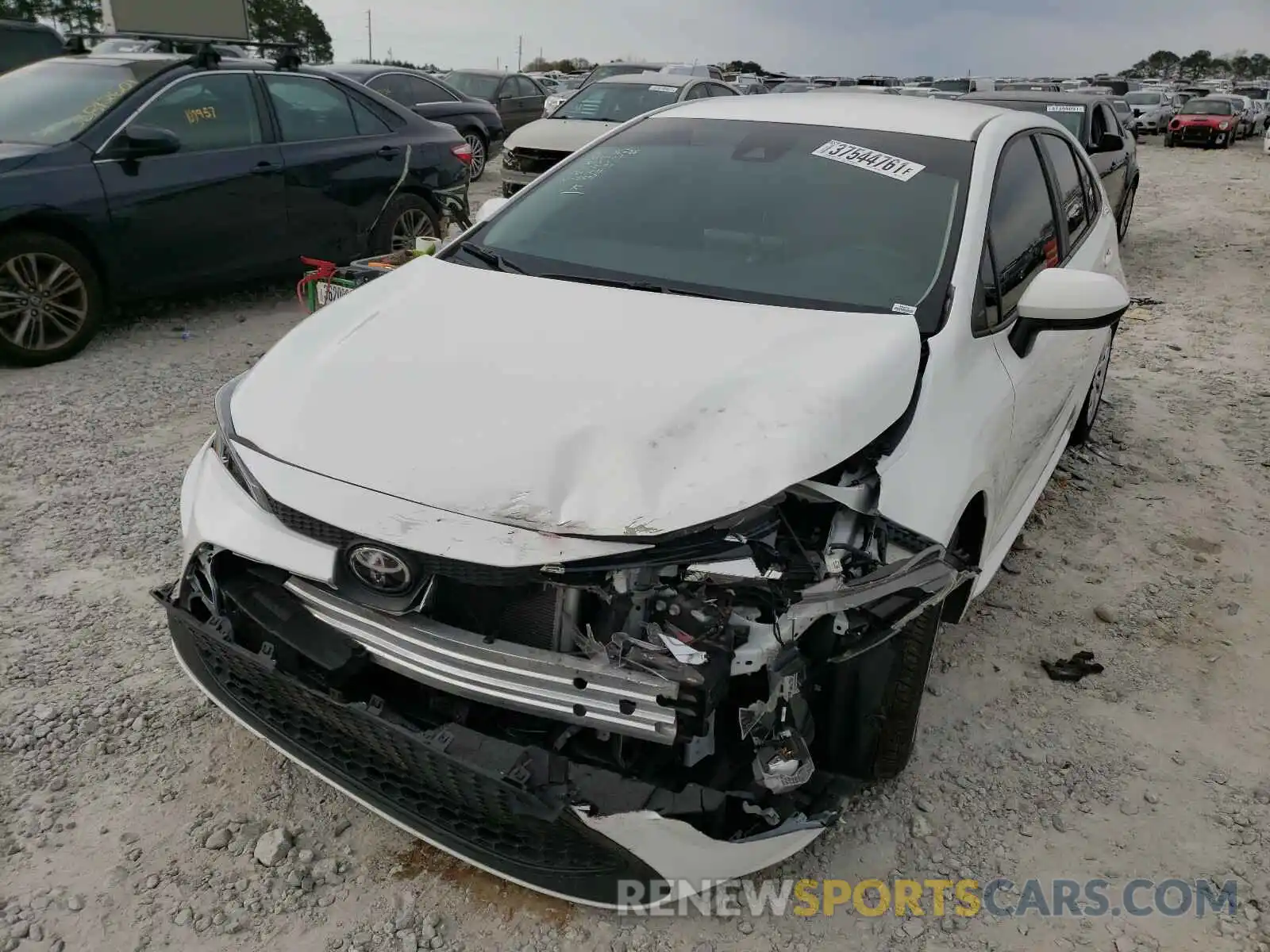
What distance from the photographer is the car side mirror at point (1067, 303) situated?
8.50 ft

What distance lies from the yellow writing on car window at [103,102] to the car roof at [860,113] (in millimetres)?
3709

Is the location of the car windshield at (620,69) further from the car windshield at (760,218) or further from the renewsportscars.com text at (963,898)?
the renewsportscars.com text at (963,898)

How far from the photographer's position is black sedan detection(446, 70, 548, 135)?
15.3 m

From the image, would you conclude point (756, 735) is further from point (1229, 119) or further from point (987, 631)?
point (1229, 119)

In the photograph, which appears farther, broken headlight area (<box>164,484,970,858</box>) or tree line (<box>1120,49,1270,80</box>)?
tree line (<box>1120,49,1270,80</box>)

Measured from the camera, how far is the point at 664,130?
3.45 meters

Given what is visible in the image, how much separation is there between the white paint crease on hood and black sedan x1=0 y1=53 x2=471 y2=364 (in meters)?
2.69

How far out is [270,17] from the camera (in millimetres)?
43344

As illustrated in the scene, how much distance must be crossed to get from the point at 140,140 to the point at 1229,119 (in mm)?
27688

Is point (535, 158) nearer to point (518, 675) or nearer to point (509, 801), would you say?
point (518, 675)

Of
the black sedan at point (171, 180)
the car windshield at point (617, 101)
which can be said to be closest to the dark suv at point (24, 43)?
the black sedan at point (171, 180)

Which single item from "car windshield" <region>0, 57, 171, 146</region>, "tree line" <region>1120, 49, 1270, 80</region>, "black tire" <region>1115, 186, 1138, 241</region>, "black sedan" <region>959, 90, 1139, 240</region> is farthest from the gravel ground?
"tree line" <region>1120, 49, 1270, 80</region>

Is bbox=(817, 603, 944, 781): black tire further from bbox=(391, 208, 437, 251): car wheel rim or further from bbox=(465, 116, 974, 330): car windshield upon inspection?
bbox=(391, 208, 437, 251): car wheel rim

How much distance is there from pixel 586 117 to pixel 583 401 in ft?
28.9
